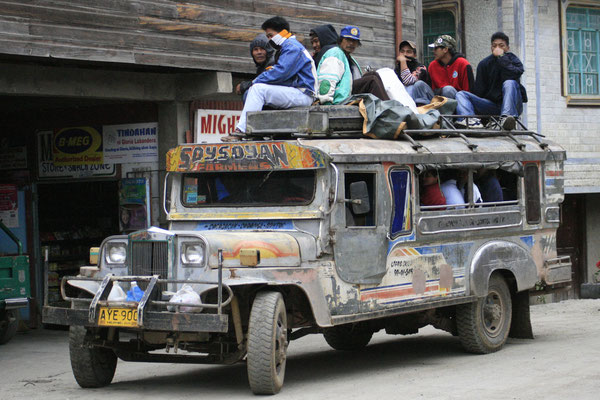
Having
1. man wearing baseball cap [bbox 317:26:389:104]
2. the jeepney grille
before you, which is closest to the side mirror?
man wearing baseball cap [bbox 317:26:389:104]

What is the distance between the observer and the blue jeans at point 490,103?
40.2 ft

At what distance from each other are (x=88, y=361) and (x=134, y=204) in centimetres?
540

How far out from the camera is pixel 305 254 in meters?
8.77

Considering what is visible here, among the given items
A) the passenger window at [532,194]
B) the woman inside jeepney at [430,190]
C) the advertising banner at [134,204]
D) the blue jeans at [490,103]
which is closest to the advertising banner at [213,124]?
the advertising banner at [134,204]

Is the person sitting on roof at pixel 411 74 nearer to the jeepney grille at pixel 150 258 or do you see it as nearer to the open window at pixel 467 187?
the open window at pixel 467 187

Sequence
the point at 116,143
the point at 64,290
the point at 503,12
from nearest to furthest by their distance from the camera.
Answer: the point at 64,290
the point at 116,143
the point at 503,12

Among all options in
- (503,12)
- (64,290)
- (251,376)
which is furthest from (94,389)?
(503,12)

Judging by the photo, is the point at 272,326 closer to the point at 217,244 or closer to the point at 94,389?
the point at 217,244

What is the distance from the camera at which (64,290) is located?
8648 mm

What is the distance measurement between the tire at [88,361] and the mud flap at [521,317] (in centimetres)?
512

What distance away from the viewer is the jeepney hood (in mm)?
8305

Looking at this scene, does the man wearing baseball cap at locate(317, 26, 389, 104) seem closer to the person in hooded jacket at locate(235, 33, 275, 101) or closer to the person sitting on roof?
the person in hooded jacket at locate(235, 33, 275, 101)

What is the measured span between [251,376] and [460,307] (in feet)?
11.1

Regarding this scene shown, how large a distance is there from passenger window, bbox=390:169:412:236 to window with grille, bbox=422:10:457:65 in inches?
381
